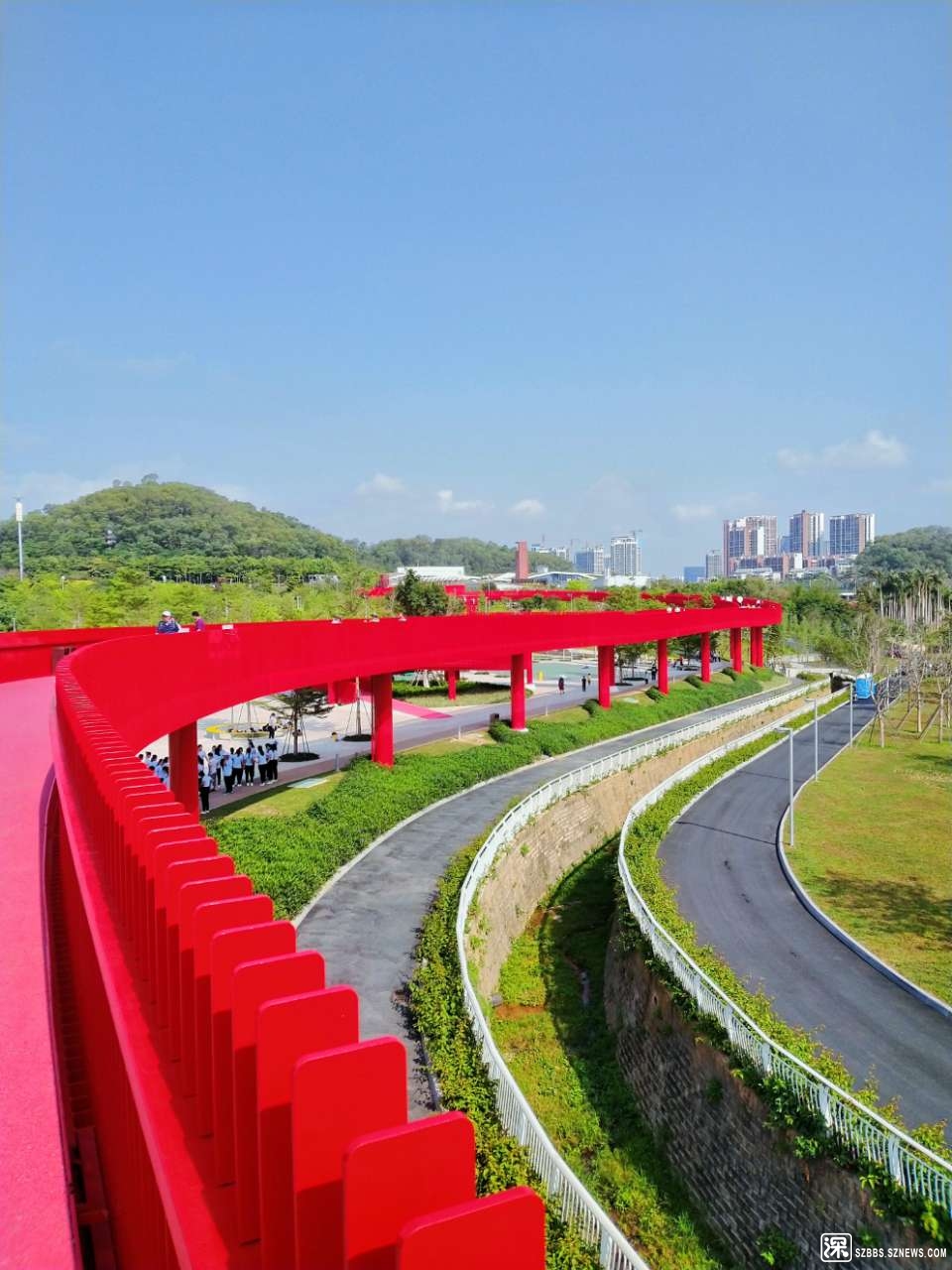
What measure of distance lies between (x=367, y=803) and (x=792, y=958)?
9601 millimetres

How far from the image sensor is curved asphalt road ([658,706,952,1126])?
11.8 metres

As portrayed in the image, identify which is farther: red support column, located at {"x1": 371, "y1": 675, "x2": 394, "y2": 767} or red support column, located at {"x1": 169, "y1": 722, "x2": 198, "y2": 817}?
red support column, located at {"x1": 371, "y1": 675, "x2": 394, "y2": 767}

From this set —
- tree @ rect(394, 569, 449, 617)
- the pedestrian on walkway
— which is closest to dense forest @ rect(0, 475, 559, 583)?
tree @ rect(394, 569, 449, 617)

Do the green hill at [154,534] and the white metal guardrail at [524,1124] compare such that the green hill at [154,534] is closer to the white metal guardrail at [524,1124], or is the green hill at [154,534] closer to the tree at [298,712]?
the tree at [298,712]

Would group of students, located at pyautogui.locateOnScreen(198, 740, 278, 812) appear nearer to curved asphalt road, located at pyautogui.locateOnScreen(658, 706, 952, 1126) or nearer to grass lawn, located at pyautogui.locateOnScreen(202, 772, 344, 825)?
grass lawn, located at pyautogui.locateOnScreen(202, 772, 344, 825)

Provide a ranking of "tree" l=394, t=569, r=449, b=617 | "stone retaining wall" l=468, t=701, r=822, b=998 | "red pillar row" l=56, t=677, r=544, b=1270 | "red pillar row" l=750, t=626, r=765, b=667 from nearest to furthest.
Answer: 1. "red pillar row" l=56, t=677, r=544, b=1270
2. "stone retaining wall" l=468, t=701, r=822, b=998
3. "red pillar row" l=750, t=626, r=765, b=667
4. "tree" l=394, t=569, r=449, b=617

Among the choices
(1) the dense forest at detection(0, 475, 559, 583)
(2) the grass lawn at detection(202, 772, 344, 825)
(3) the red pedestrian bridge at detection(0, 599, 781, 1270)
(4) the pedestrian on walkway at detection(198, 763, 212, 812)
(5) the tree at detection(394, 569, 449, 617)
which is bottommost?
(2) the grass lawn at detection(202, 772, 344, 825)

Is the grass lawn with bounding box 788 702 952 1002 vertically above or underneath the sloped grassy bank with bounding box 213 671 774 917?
underneath

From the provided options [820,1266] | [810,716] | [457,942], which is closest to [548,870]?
[457,942]

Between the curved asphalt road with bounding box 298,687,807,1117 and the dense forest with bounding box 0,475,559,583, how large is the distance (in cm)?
6206

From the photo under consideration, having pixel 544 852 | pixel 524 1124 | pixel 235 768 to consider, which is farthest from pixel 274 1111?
pixel 235 768

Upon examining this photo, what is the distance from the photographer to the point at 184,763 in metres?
17.2

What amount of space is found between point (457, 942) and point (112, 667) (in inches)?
256

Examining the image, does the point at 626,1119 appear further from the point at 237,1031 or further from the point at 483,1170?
the point at 237,1031
